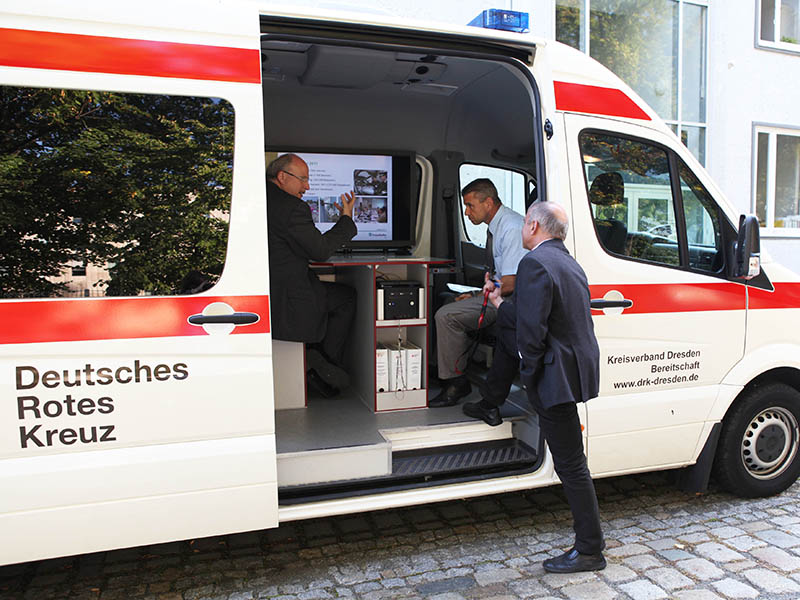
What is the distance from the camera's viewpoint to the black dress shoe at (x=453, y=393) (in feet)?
14.7

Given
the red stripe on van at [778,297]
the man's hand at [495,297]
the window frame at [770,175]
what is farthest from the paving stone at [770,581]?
the window frame at [770,175]

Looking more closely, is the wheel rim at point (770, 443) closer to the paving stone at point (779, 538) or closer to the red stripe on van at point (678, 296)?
the paving stone at point (779, 538)

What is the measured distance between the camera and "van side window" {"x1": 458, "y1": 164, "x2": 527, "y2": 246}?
5179 mm

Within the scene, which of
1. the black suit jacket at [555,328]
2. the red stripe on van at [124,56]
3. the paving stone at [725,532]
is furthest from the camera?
the paving stone at [725,532]

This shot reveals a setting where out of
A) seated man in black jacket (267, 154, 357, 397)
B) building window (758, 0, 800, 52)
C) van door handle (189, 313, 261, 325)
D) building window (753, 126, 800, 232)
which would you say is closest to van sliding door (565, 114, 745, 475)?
seated man in black jacket (267, 154, 357, 397)

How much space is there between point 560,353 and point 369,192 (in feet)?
10.2

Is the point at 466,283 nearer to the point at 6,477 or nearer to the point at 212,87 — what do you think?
the point at 212,87

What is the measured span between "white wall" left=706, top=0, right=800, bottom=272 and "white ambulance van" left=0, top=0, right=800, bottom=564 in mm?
6450

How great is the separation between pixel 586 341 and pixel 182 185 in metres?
1.94

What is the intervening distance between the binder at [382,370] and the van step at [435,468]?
2.19 feet

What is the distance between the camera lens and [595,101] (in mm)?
3615

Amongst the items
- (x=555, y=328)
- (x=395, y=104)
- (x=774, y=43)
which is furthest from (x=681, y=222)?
(x=774, y=43)

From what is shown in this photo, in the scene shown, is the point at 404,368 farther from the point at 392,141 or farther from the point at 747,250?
the point at 392,141

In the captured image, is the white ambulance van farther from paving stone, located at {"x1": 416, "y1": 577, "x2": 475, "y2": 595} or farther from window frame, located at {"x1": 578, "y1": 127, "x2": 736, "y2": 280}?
paving stone, located at {"x1": 416, "y1": 577, "x2": 475, "y2": 595}
